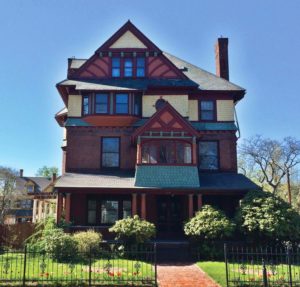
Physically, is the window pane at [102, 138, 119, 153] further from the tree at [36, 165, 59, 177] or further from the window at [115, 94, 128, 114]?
the tree at [36, 165, 59, 177]

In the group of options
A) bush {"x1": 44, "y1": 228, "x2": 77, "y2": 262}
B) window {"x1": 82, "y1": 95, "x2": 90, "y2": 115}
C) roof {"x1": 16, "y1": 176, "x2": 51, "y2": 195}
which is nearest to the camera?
bush {"x1": 44, "y1": 228, "x2": 77, "y2": 262}

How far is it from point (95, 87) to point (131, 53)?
3869 millimetres

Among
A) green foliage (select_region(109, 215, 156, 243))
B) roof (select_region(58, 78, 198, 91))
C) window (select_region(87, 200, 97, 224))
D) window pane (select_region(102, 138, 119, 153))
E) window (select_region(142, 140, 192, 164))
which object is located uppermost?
roof (select_region(58, 78, 198, 91))

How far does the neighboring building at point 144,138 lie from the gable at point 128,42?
0.07 meters

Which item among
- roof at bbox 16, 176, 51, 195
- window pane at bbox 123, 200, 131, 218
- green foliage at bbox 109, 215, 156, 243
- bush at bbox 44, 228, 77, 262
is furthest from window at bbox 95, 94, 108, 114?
roof at bbox 16, 176, 51, 195

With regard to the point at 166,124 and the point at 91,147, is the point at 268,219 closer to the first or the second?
the point at 166,124

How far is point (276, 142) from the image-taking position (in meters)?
46.2

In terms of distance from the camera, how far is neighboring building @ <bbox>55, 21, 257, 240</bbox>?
24.1 meters

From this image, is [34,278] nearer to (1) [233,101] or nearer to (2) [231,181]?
(2) [231,181]

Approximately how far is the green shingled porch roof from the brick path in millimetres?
6185

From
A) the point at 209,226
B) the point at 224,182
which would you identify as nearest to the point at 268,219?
the point at 209,226

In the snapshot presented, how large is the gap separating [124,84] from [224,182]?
941 centimetres

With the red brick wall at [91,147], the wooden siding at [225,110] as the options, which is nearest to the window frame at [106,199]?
the red brick wall at [91,147]

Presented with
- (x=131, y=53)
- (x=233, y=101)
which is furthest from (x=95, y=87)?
(x=233, y=101)
